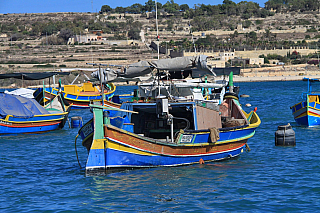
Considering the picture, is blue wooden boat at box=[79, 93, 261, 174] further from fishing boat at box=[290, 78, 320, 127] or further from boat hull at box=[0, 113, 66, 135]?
boat hull at box=[0, 113, 66, 135]

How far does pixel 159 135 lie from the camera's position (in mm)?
18078

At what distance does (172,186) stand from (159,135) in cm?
450

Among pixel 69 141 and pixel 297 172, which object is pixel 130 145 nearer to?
pixel 297 172

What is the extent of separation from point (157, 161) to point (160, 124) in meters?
2.89

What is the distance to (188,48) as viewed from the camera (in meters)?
148

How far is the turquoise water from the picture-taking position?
40.1 ft

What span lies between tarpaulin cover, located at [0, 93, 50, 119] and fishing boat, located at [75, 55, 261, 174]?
34.9 ft

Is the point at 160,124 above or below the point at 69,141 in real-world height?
above

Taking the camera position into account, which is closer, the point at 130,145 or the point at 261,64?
the point at 130,145

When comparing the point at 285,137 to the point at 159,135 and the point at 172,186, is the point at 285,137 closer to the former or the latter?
the point at 159,135

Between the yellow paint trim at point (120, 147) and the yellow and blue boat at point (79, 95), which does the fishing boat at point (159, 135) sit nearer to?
the yellow paint trim at point (120, 147)

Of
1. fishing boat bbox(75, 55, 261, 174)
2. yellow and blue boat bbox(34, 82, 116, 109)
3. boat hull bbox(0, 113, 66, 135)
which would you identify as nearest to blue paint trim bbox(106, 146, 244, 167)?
fishing boat bbox(75, 55, 261, 174)

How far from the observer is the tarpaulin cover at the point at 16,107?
2586 cm

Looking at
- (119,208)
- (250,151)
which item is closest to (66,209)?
(119,208)
